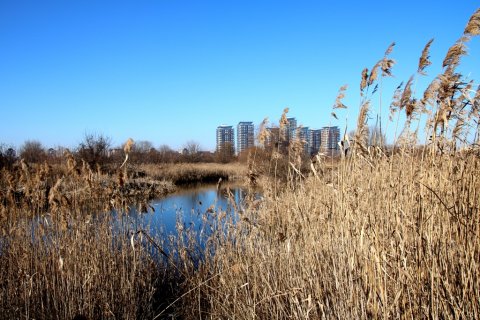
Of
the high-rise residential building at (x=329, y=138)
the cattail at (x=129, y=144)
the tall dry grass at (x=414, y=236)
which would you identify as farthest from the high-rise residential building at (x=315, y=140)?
the cattail at (x=129, y=144)

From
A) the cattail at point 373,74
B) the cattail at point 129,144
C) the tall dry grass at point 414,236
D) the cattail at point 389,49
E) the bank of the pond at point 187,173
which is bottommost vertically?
the bank of the pond at point 187,173

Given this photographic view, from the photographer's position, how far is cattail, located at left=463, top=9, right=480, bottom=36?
2109mm

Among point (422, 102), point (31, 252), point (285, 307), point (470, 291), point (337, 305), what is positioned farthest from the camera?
point (31, 252)

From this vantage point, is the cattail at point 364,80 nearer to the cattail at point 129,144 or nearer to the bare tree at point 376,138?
the bare tree at point 376,138

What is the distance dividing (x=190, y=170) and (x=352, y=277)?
77.9 ft

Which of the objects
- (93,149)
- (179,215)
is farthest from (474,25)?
(93,149)

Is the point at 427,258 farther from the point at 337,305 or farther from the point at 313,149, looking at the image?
the point at 313,149

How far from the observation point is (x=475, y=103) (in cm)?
218

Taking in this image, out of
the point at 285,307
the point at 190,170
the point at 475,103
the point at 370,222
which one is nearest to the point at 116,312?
the point at 285,307

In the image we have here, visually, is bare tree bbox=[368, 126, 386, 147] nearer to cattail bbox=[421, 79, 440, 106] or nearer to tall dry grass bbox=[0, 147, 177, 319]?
cattail bbox=[421, 79, 440, 106]

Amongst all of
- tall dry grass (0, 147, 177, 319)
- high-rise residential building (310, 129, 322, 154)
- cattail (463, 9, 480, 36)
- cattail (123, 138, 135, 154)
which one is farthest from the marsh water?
cattail (463, 9, 480, 36)

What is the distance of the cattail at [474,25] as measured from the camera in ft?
6.92

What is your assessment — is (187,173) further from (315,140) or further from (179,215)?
(315,140)

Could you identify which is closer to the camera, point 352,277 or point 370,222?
point 352,277
